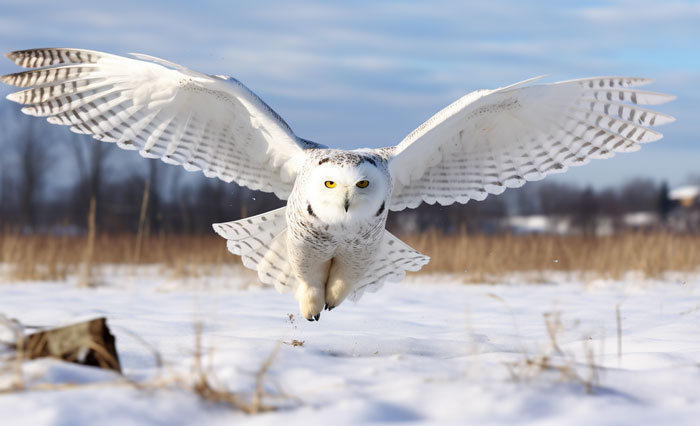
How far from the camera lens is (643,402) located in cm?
232

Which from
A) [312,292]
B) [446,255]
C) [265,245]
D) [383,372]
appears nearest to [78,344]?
[383,372]

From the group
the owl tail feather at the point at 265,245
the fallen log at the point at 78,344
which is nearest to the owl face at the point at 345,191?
the owl tail feather at the point at 265,245

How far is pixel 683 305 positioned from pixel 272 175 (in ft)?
13.2

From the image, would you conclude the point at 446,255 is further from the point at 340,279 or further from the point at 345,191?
the point at 345,191

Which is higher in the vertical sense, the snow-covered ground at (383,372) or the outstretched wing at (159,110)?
the outstretched wing at (159,110)

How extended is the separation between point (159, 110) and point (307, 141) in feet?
3.89

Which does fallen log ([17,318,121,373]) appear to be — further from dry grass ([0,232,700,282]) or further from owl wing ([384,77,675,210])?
dry grass ([0,232,700,282])

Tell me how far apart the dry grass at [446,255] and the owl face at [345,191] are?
4.43 meters

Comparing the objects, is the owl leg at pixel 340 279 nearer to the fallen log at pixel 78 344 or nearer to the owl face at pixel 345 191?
the owl face at pixel 345 191

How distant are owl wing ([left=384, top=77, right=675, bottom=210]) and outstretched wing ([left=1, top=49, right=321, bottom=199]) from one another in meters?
0.94

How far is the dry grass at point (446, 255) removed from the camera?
932cm

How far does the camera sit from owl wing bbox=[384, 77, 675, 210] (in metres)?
4.75

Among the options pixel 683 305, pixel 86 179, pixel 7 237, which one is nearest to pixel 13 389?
pixel 683 305

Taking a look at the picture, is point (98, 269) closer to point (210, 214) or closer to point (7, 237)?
point (7, 237)
